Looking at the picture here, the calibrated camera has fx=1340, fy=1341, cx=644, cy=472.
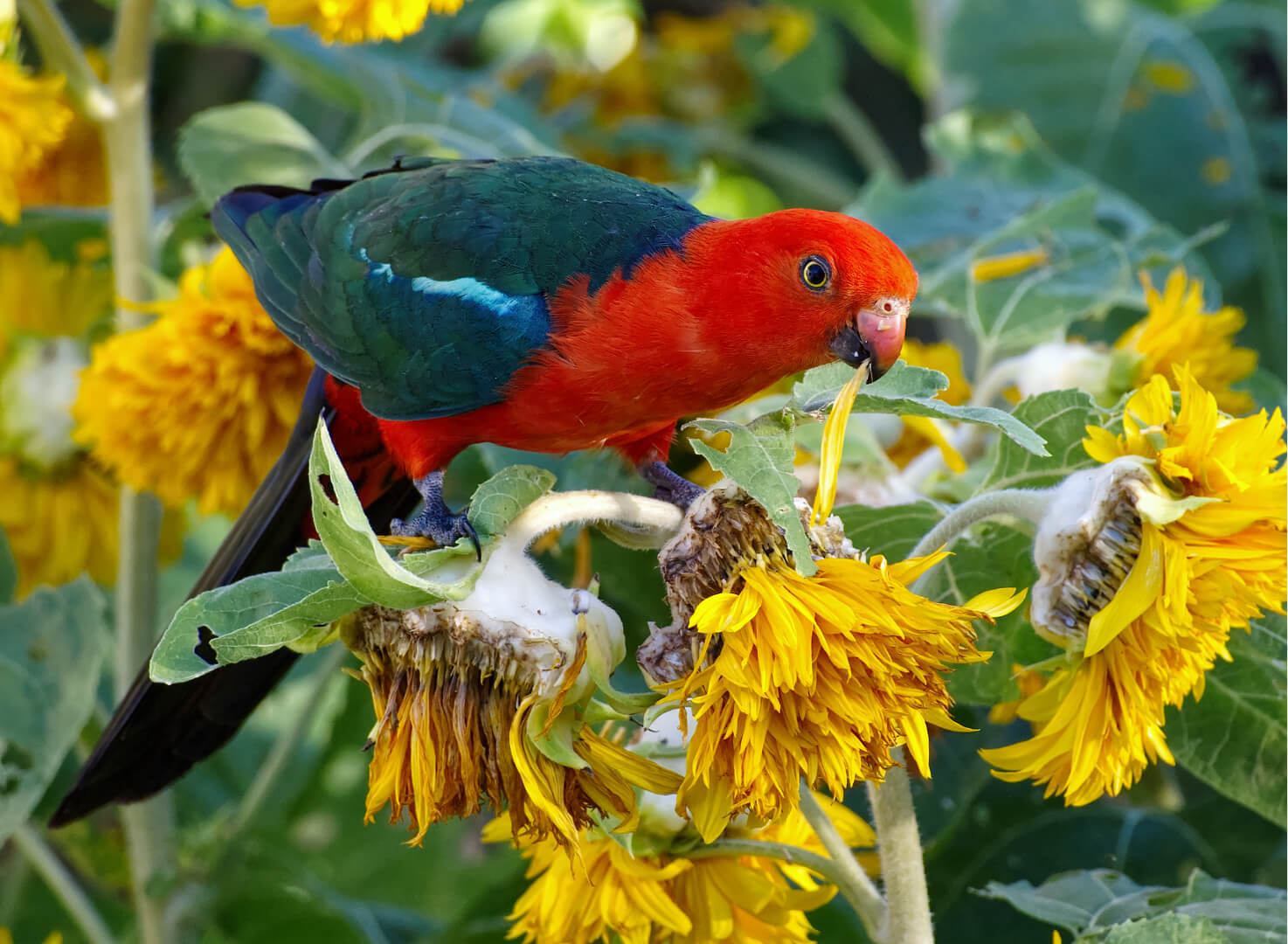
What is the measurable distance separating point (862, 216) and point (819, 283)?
478 mm

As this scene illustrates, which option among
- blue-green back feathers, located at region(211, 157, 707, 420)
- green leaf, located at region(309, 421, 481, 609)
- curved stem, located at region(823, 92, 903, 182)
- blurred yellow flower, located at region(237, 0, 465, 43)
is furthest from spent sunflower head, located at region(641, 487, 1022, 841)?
curved stem, located at region(823, 92, 903, 182)

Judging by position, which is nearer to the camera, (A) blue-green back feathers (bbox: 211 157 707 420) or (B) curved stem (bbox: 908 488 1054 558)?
(B) curved stem (bbox: 908 488 1054 558)

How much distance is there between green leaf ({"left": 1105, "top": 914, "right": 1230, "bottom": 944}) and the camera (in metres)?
0.75

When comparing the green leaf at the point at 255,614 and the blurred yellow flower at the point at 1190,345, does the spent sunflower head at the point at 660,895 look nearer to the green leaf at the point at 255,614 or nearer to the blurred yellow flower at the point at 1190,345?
the green leaf at the point at 255,614

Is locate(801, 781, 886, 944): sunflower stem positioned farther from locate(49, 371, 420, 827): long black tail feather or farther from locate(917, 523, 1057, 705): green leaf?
locate(49, 371, 420, 827): long black tail feather

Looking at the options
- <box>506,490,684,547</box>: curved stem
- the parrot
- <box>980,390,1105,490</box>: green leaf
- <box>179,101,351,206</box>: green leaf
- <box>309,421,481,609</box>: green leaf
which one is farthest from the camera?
<box>179,101,351,206</box>: green leaf

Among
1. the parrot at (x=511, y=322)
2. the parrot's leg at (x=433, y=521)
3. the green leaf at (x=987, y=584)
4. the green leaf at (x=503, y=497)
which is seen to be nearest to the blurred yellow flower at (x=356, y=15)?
the parrot at (x=511, y=322)

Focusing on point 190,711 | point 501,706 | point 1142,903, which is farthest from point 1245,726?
point 190,711

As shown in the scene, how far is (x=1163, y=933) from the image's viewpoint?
2.47ft

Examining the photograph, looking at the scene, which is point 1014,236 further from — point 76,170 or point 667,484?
point 76,170

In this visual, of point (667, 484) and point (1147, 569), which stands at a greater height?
point (1147, 569)

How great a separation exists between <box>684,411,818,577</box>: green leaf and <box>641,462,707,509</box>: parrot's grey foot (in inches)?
12.8

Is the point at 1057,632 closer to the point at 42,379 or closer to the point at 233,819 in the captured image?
the point at 233,819

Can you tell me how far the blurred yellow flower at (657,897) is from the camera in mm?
760
